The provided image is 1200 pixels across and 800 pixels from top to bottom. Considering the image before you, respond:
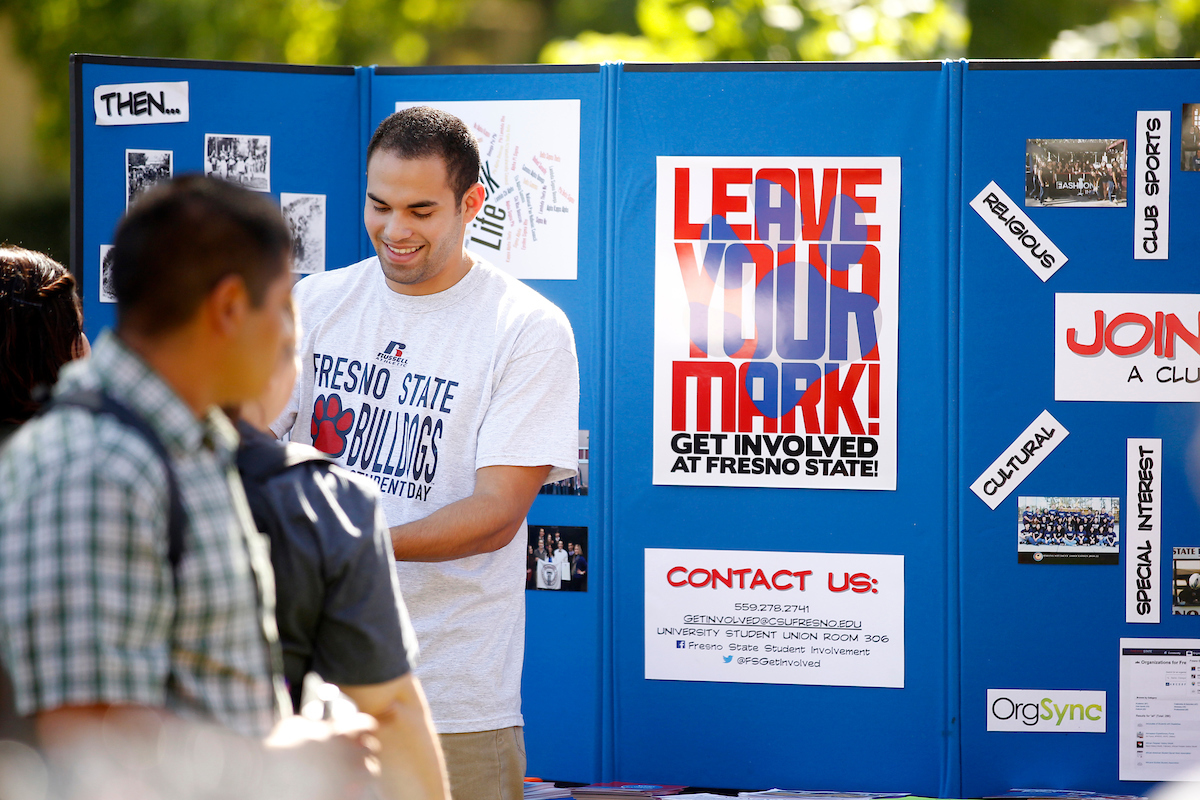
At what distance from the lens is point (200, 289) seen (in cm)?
100

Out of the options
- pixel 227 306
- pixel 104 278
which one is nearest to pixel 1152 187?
pixel 227 306

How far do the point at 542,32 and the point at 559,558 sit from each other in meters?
8.51

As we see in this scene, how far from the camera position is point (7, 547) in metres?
0.88

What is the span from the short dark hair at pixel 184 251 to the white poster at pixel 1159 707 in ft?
9.25

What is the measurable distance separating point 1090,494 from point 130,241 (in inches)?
109

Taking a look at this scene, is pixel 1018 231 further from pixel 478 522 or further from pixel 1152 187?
pixel 478 522

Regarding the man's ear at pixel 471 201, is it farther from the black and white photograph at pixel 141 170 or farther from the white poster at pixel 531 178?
the black and white photograph at pixel 141 170

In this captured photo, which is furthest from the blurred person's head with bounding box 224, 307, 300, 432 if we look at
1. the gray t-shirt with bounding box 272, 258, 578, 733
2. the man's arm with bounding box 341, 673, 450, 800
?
the gray t-shirt with bounding box 272, 258, 578, 733

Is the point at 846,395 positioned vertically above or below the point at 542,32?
below

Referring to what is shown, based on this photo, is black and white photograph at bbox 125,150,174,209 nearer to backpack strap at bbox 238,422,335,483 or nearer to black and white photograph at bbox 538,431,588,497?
black and white photograph at bbox 538,431,588,497

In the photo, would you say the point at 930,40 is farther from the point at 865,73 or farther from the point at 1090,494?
the point at 1090,494

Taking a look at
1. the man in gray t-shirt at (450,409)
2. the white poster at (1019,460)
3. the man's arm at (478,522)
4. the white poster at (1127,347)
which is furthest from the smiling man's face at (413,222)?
the white poster at (1127,347)

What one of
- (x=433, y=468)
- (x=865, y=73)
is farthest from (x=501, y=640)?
(x=865, y=73)

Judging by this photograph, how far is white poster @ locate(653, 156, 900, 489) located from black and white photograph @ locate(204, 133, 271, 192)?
1196 millimetres
